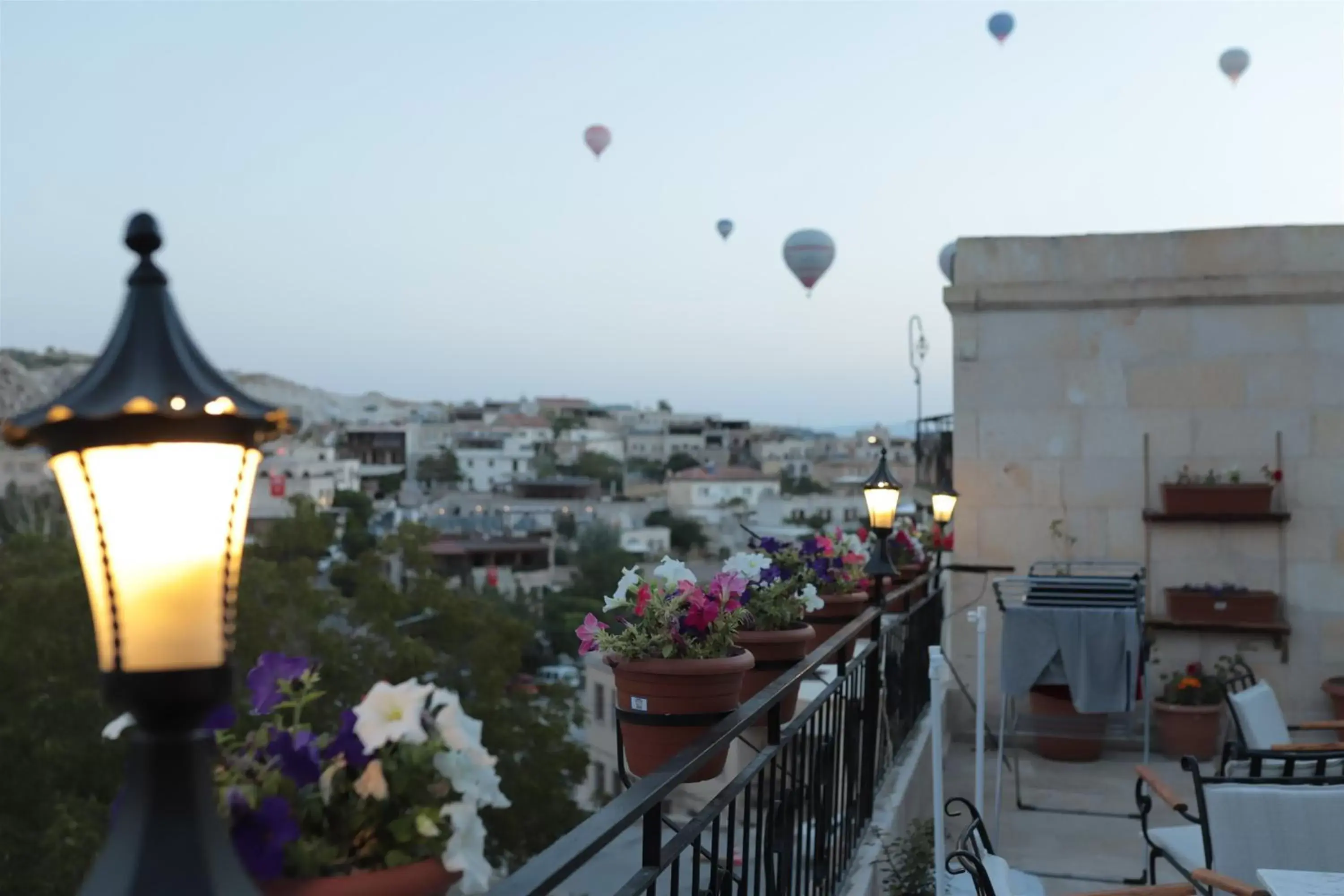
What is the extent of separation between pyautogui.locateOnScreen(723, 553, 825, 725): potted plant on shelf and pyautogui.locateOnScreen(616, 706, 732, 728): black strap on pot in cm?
53

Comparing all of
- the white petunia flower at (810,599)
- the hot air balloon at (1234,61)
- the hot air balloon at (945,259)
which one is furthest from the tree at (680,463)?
the white petunia flower at (810,599)

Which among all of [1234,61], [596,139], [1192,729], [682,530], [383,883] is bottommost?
[682,530]

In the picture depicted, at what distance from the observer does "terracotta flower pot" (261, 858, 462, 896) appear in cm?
101

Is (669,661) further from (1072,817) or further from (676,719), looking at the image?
(1072,817)

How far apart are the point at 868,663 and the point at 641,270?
5479cm

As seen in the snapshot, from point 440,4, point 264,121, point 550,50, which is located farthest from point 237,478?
point 550,50

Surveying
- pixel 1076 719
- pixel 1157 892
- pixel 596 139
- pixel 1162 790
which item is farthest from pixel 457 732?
pixel 596 139

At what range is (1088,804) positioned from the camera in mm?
4945

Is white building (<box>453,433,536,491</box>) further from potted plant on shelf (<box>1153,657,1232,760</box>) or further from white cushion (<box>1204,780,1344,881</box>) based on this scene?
white cushion (<box>1204,780,1344,881</box>)

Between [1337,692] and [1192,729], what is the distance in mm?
721

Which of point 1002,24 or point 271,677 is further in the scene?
point 1002,24

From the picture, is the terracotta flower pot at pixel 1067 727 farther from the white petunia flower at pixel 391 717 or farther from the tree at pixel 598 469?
the tree at pixel 598 469

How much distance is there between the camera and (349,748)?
1109 millimetres

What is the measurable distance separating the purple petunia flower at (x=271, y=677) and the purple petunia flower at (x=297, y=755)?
0.03 m
